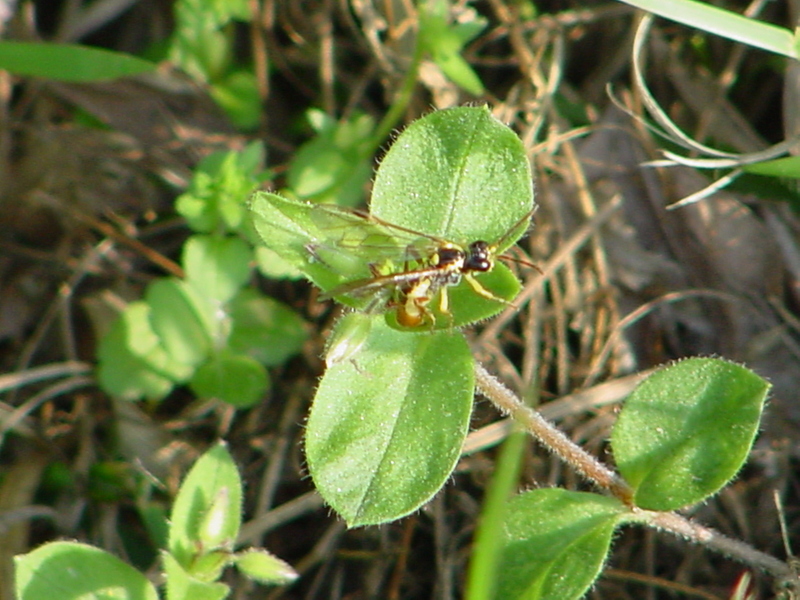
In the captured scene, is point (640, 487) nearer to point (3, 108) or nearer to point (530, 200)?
point (530, 200)

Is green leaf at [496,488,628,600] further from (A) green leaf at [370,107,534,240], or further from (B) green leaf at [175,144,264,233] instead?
(B) green leaf at [175,144,264,233]

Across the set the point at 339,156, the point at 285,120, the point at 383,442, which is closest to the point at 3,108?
the point at 285,120

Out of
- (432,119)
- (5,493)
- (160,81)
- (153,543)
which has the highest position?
(432,119)

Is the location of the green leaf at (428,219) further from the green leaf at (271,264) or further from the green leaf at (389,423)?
the green leaf at (271,264)

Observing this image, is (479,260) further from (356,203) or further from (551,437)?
(356,203)

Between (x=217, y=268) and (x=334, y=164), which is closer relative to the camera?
(x=217, y=268)

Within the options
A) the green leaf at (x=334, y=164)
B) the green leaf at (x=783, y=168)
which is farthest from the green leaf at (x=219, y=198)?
the green leaf at (x=783, y=168)

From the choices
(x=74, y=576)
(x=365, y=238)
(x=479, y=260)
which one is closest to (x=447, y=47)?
(x=365, y=238)
